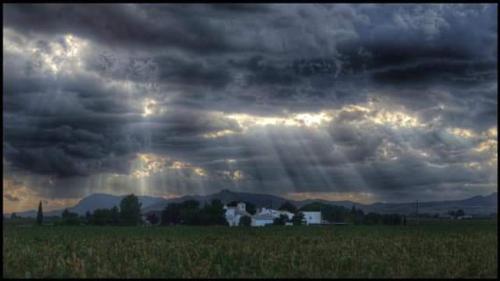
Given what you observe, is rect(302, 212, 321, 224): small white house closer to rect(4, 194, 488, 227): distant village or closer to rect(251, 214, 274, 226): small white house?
rect(4, 194, 488, 227): distant village

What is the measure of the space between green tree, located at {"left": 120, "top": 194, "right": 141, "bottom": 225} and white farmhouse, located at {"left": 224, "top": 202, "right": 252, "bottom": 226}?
21642mm

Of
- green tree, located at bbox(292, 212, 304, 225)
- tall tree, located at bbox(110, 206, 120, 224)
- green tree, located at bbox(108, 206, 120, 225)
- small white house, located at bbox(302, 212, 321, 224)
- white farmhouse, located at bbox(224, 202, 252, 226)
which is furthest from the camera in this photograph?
small white house, located at bbox(302, 212, 321, 224)

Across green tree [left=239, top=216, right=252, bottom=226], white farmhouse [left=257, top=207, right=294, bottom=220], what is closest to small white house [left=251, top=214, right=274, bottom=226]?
green tree [left=239, top=216, right=252, bottom=226]

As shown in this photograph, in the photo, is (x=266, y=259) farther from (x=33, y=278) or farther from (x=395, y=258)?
(x=33, y=278)

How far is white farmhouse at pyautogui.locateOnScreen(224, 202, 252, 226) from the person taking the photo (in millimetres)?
158250

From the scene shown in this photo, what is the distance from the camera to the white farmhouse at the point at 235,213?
158250mm

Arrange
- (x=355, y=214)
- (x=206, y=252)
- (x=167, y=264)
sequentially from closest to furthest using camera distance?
1. (x=167, y=264)
2. (x=206, y=252)
3. (x=355, y=214)

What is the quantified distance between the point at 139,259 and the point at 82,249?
7379 millimetres

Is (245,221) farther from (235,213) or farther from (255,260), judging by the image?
(255,260)

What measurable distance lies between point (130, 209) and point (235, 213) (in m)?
28.4

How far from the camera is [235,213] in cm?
16650

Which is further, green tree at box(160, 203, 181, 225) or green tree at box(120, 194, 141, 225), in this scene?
green tree at box(120, 194, 141, 225)

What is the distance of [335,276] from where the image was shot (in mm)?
26359

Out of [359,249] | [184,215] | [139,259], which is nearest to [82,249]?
[139,259]
